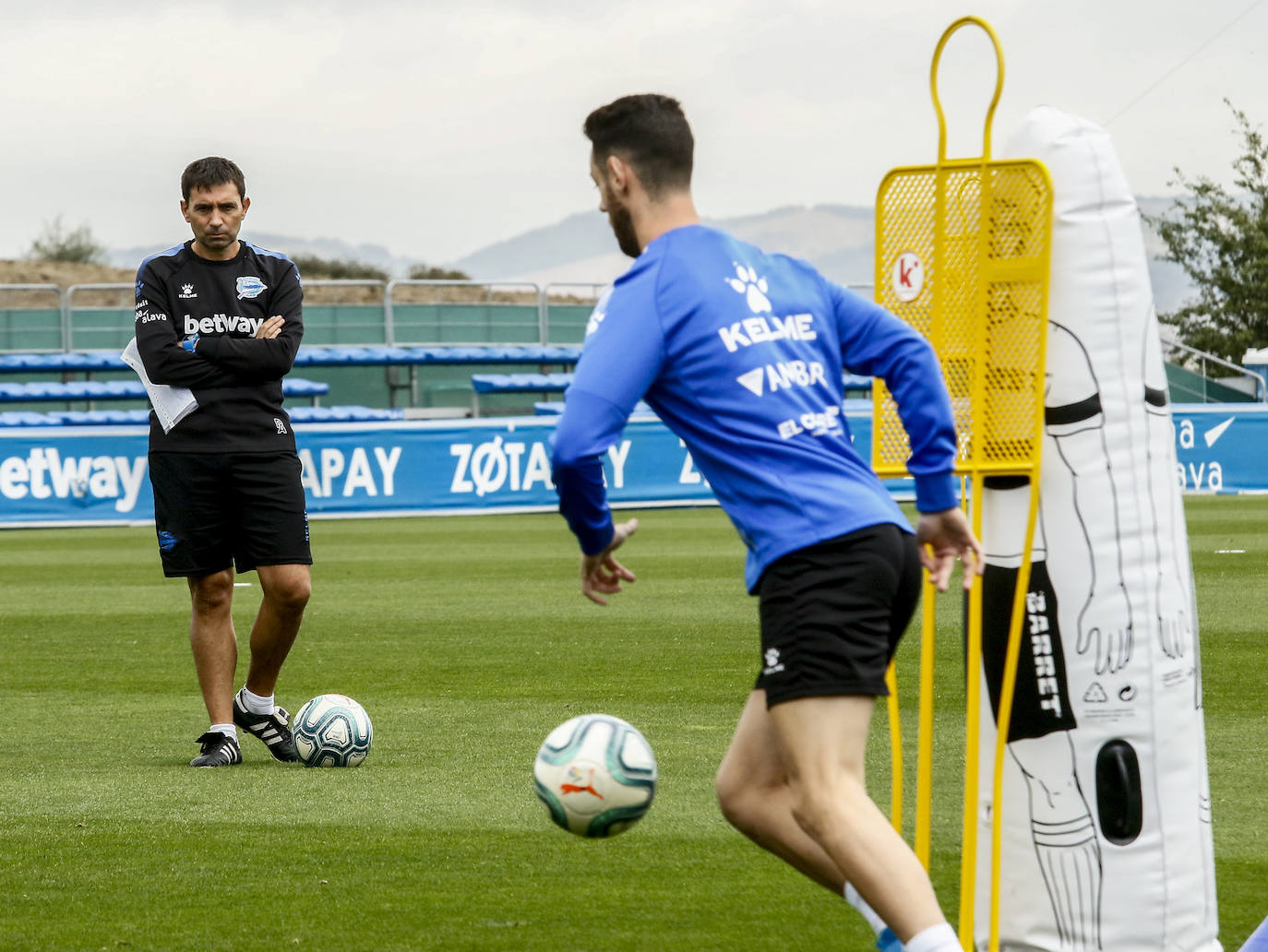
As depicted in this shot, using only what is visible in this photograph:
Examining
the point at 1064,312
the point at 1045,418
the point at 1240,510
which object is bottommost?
the point at 1240,510

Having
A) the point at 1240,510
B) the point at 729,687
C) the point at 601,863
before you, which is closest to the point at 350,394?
the point at 1240,510

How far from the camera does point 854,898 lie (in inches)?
148

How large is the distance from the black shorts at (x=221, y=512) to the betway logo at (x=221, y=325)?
48cm

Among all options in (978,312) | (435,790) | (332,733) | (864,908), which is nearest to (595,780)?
(864,908)

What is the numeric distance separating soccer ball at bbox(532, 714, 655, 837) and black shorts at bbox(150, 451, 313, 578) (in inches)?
111

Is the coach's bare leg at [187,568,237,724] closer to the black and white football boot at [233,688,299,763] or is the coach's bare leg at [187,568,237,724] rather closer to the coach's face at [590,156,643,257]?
the black and white football boot at [233,688,299,763]

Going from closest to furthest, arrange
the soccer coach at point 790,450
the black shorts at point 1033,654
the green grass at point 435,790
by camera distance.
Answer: the soccer coach at point 790,450 → the black shorts at point 1033,654 → the green grass at point 435,790

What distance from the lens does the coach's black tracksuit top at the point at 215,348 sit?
6.51m

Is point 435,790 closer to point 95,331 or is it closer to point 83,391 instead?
point 83,391

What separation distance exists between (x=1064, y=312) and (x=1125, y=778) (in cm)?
104

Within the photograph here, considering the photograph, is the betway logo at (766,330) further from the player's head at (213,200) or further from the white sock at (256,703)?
the white sock at (256,703)

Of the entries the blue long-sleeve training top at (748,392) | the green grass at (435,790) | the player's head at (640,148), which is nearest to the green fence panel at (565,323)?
the green grass at (435,790)

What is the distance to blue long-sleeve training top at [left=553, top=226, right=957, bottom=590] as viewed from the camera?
3.43m

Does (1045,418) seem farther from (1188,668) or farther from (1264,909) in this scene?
(1264,909)
